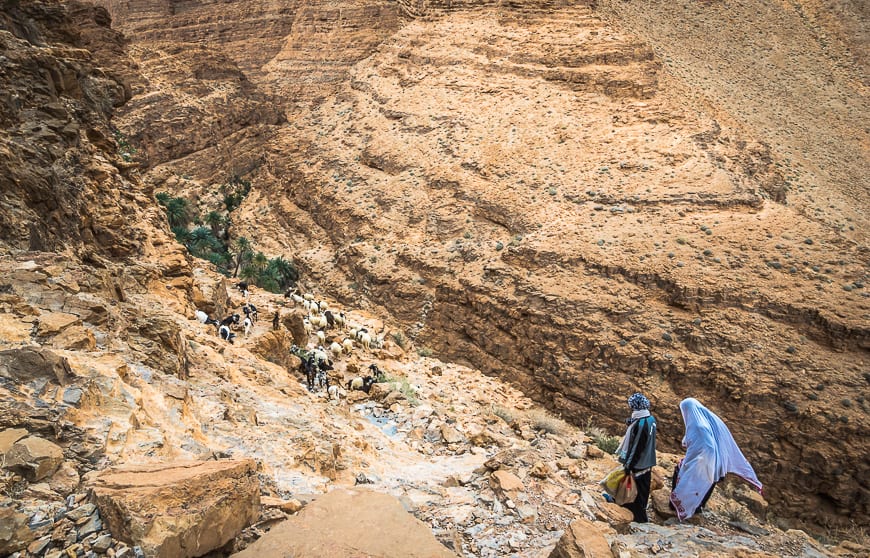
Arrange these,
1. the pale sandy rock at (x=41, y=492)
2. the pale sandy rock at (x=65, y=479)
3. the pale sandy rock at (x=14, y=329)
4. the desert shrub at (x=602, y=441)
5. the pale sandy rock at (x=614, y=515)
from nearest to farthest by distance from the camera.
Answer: the pale sandy rock at (x=41, y=492), the pale sandy rock at (x=65, y=479), the pale sandy rock at (x=14, y=329), the pale sandy rock at (x=614, y=515), the desert shrub at (x=602, y=441)

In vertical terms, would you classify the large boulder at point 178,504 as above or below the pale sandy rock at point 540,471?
above

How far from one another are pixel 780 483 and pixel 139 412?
12.6m

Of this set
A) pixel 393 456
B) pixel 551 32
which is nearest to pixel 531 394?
pixel 393 456

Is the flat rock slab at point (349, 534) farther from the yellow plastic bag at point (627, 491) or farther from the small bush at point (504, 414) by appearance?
the small bush at point (504, 414)

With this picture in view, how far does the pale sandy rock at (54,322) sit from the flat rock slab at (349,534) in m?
3.44

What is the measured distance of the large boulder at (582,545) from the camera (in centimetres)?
407

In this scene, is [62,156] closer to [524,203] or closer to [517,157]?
[524,203]

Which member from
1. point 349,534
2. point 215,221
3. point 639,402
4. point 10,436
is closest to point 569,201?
point 639,402

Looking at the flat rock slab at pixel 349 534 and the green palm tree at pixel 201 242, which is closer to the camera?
the flat rock slab at pixel 349 534

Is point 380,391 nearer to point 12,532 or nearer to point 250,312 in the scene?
point 250,312

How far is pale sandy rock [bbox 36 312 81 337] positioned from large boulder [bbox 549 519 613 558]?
5.05 metres

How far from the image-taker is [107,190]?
10.6m

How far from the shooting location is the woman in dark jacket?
18.7 feet

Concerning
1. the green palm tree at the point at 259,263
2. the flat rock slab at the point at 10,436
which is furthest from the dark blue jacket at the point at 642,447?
the green palm tree at the point at 259,263
